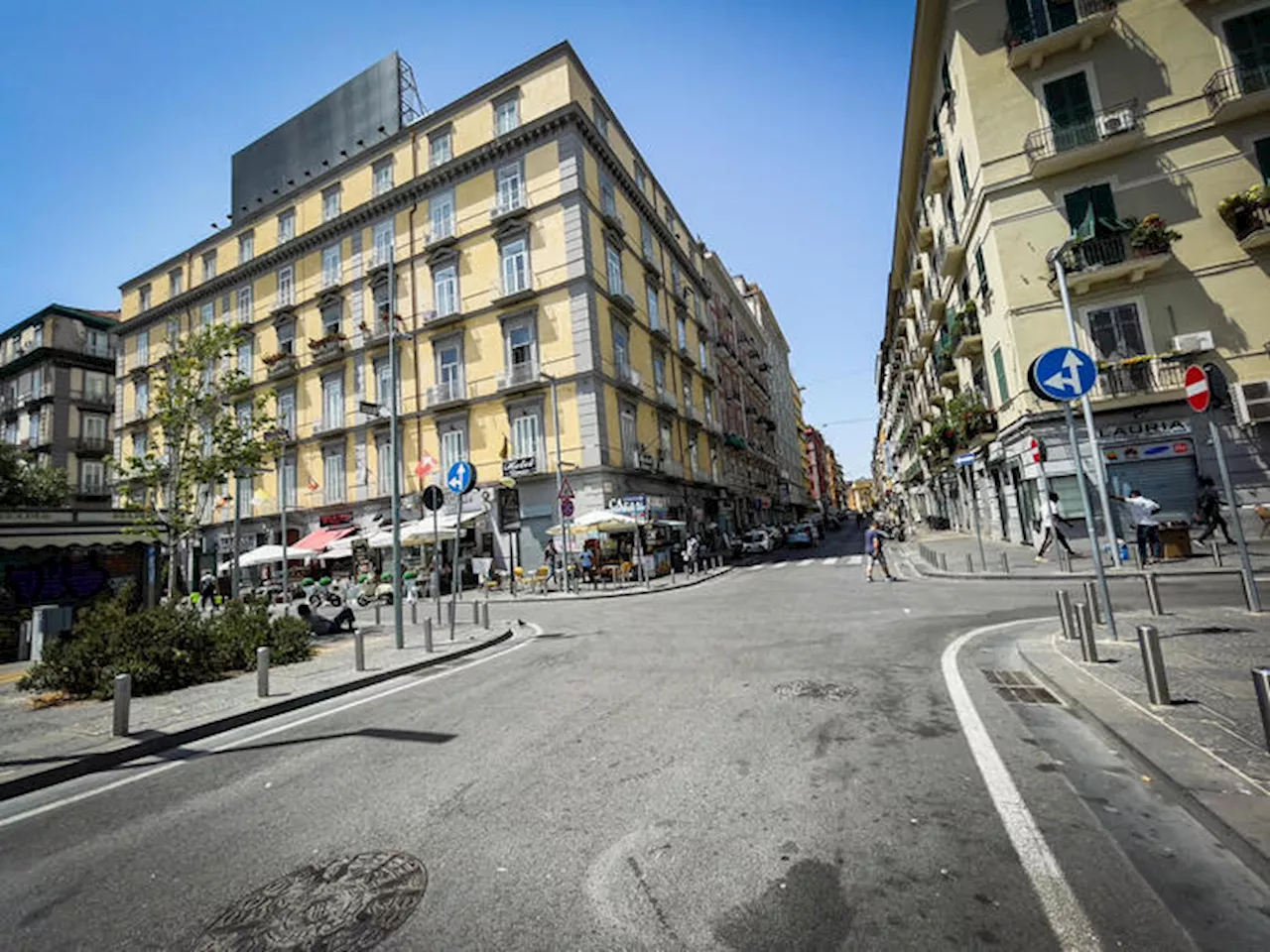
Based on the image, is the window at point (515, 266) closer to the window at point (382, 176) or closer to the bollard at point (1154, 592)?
the window at point (382, 176)

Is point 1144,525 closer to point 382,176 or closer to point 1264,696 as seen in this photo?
point 1264,696

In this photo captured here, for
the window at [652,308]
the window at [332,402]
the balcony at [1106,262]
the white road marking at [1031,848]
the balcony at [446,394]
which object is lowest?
the white road marking at [1031,848]

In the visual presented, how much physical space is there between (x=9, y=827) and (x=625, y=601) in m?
12.7

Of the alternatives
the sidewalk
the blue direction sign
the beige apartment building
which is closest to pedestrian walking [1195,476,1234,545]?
the beige apartment building

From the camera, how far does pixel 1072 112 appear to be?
59.9 feet

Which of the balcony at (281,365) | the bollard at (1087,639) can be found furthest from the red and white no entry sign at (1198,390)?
the balcony at (281,365)

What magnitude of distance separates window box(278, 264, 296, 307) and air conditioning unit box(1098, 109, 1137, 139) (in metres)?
37.6

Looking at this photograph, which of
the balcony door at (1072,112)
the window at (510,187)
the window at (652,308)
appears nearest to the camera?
the balcony door at (1072,112)

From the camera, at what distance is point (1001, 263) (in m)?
18.8

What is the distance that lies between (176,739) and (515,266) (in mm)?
24016

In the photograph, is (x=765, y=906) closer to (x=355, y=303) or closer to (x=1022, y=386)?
(x=1022, y=386)

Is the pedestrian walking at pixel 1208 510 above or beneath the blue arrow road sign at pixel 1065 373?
beneath

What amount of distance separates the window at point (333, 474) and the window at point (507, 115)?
59.1ft

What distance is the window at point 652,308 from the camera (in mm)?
31609
